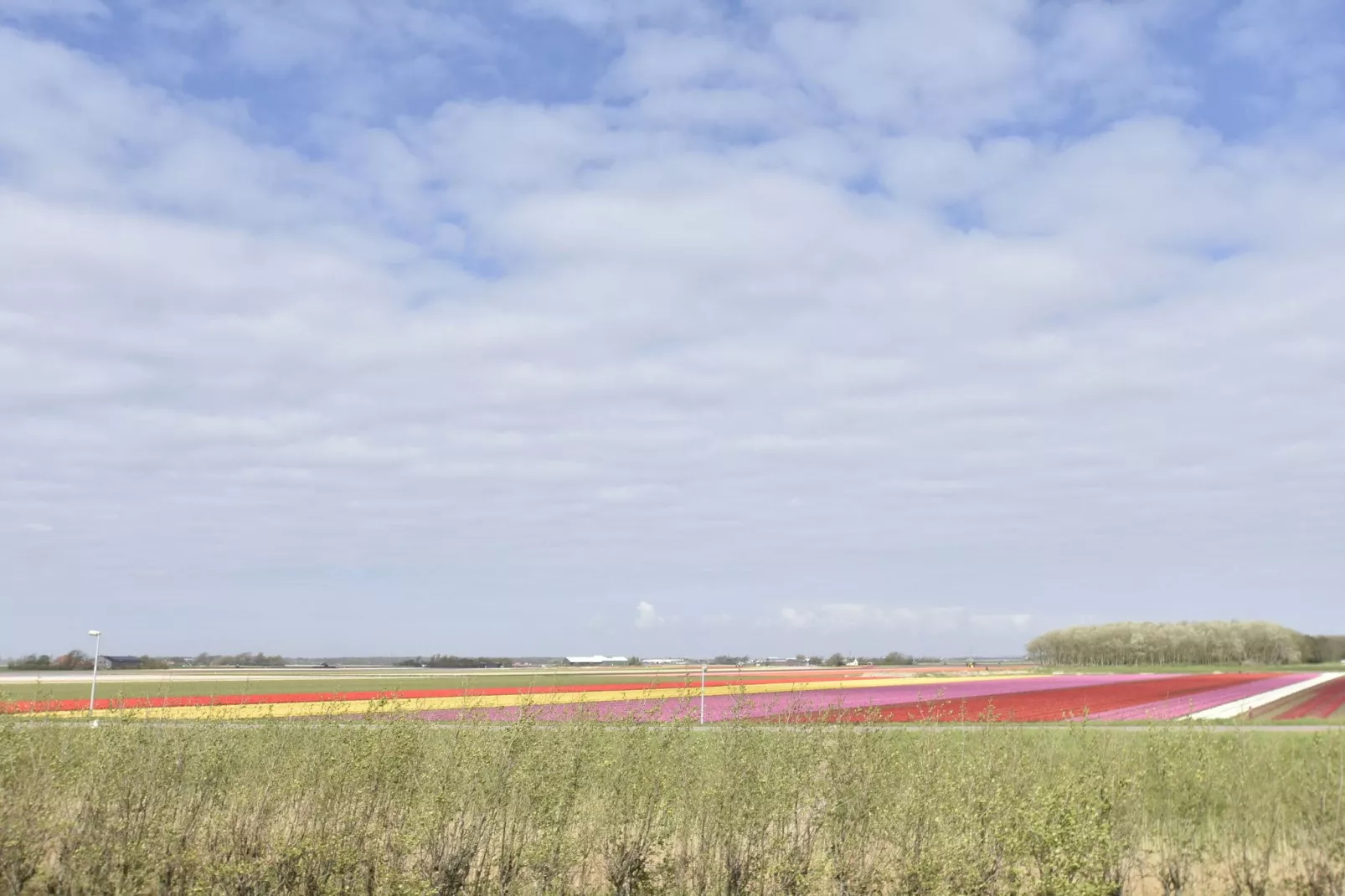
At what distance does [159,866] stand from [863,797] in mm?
9838

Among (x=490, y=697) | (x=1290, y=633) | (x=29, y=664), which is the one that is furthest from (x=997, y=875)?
(x=1290, y=633)

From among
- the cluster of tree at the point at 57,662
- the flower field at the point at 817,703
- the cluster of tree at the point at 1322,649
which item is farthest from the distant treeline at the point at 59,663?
the cluster of tree at the point at 1322,649

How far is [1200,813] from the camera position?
16266 mm

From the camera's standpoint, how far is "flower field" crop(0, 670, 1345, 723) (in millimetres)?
17500

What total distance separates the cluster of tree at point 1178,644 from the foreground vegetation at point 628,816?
159763 mm

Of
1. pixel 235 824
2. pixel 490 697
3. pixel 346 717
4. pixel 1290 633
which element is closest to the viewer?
pixel 235 824

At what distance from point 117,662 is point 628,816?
15382 cm

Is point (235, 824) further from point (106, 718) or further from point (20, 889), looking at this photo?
point (106, 718)

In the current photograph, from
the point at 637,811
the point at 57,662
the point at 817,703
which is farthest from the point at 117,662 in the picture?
the point at 637,811

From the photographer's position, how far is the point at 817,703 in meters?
48.2

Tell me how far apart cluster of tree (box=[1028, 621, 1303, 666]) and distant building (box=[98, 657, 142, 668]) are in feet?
470

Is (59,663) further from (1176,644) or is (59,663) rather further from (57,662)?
(1176,644)

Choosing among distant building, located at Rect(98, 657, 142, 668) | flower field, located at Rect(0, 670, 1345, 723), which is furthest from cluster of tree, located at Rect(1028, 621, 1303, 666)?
distant building, located at Rect(98, 657, 142, 668)

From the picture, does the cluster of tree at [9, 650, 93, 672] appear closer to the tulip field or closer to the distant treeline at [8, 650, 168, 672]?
the distant treeline at [8, 650, 168, 672]
